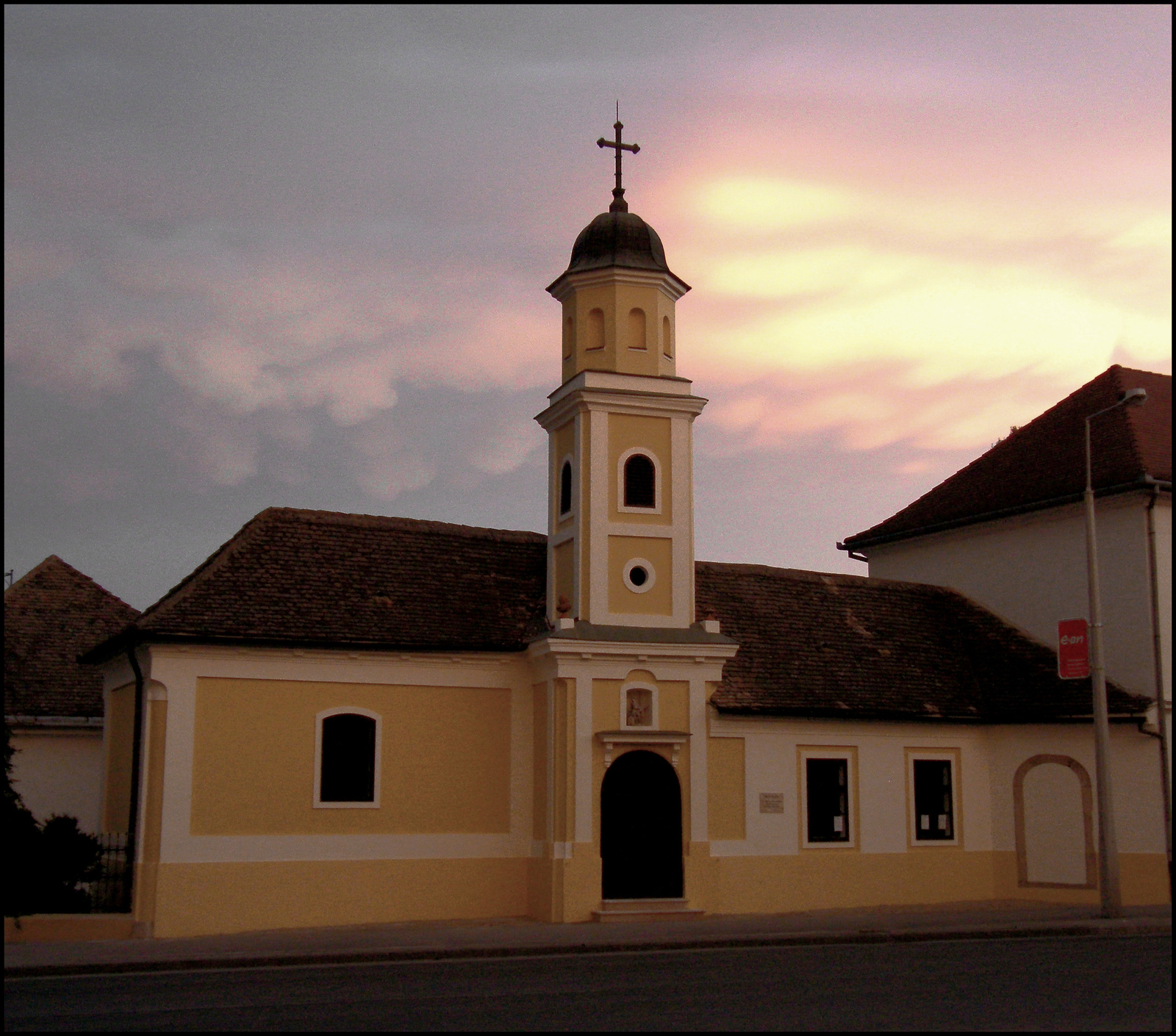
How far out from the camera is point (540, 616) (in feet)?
81.5

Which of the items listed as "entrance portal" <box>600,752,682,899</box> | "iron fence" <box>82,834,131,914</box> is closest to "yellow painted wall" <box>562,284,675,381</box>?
"entrance portal" <box>600,752,682,899</box>

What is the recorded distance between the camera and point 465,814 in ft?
76.6

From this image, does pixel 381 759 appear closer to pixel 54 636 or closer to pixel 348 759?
pixel 348 759

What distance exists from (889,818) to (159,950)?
13387mm

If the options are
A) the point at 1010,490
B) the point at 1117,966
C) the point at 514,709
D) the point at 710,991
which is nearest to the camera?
the point at 710,991

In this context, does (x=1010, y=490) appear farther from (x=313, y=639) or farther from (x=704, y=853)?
(x=313, y=639)

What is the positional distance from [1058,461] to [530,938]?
1578 centimetres

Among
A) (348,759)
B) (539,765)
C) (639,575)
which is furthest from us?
A: (639,575)

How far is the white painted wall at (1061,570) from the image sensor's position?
26109mm

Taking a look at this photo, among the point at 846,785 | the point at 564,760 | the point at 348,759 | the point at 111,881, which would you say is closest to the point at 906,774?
the point at 846,785

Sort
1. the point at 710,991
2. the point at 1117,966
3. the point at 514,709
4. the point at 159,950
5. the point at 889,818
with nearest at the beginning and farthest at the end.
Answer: the point at 710,991
the point at 1117,966
the point at 159,950
the point at 514,709
the point at 889,818

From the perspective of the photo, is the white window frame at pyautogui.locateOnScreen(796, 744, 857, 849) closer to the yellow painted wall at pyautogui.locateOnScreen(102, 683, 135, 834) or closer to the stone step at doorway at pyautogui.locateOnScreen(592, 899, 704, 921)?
the stone step at doorway at pyautogui.locateOnScreen(592, 899, 704, 921)

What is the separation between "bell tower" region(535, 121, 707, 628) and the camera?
79.0ft

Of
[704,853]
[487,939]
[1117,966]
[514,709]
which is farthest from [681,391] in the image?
[1117,966]
